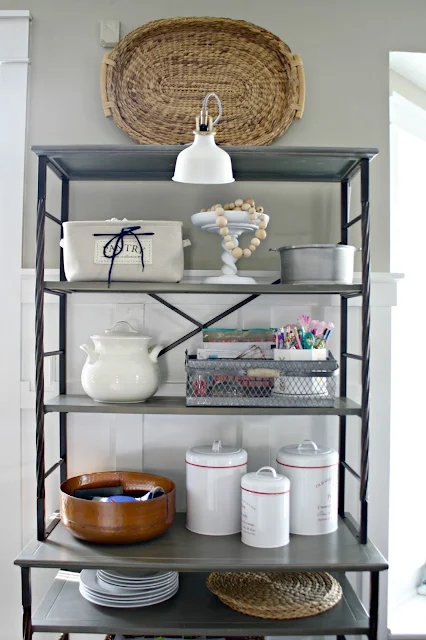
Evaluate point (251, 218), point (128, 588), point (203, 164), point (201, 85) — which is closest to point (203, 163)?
point (203, 164)

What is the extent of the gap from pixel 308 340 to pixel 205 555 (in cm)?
70

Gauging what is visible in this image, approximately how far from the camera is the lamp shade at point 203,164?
159cm

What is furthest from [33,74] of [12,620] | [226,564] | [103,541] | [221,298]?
[12,620]

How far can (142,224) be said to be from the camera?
176 cm

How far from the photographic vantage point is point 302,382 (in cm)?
180

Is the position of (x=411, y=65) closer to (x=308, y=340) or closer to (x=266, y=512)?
(x=308, y=340)

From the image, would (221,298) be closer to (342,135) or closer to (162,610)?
(342,135)

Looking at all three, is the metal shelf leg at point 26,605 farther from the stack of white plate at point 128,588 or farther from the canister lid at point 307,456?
the canister lid at point 307,456

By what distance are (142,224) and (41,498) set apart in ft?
2.89

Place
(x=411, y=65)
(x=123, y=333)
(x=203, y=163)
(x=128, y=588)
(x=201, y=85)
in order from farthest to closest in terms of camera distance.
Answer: (x=411, y=65), (x=201, y=85), (x=123, y=333), (x=128, y=588), (x=203, y=163)

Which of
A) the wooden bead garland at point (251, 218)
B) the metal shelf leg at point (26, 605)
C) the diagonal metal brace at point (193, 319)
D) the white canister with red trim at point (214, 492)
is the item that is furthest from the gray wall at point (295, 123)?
the metal shelf leg at point (26, 605)

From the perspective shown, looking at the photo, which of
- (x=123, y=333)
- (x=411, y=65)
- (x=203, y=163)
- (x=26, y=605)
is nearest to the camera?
(x=203, y=163)

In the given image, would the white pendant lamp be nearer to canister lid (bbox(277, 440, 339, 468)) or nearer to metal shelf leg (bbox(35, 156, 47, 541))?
metal shelf leg (bbox(35, 156, 47, 541))

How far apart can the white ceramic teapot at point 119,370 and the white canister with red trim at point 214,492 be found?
0.28 m
